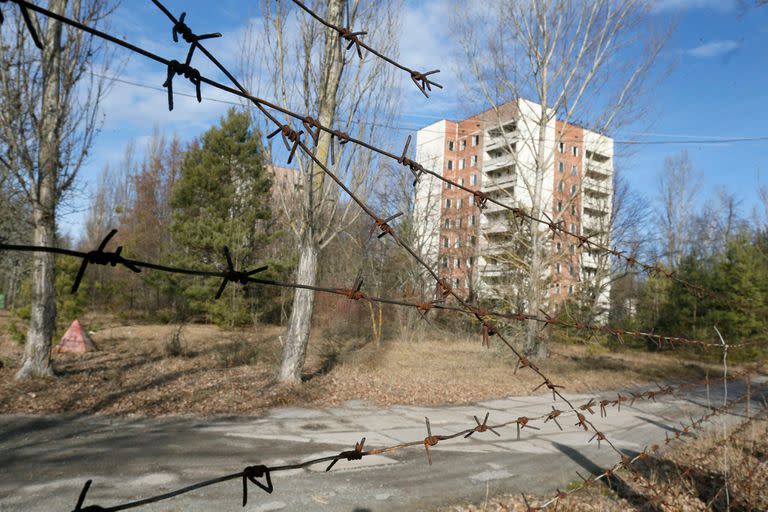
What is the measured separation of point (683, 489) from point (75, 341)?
13747mm

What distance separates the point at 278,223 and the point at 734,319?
63.2 ft

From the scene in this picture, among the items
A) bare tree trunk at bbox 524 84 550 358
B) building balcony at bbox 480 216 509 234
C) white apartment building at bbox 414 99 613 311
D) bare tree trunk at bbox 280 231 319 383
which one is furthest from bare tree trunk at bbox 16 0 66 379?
building balcony at bbox 480 216 509 234

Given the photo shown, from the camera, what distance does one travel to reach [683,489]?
16.5 ft

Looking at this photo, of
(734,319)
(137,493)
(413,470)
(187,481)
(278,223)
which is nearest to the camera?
(137,493)

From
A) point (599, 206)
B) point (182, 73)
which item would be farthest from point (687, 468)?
point (599, 206)

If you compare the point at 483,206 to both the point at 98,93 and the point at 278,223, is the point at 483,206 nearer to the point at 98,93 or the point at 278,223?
the point at 98,93

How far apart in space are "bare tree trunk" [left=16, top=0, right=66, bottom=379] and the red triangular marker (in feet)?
15.8

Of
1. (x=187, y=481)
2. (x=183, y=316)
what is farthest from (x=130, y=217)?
(x=187, y=481)

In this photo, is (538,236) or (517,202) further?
(517,202)

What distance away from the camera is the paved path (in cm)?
471

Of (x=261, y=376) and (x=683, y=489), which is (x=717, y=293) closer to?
(x=261, y=376)

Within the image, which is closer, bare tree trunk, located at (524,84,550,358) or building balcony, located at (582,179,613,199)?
bare tree trunk, located at (524,84,550,358)

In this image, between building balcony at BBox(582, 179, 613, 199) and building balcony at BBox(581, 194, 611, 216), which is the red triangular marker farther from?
building balcony at BBox(581, 194, 611, 216)

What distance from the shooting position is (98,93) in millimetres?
10086
